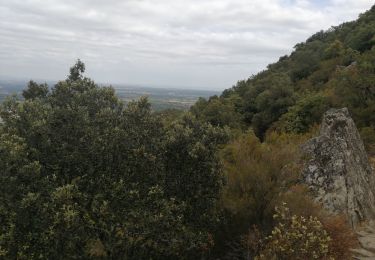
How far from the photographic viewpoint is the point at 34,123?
1389 cm

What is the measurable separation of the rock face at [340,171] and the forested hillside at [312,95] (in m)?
14.1

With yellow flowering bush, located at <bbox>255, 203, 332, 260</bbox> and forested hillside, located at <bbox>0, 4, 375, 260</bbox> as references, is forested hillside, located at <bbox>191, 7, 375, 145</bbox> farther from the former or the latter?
yellow flowering bush, located at <bbox>255, 203, 332, 260</bbox>

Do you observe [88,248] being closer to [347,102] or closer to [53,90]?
[53,90]

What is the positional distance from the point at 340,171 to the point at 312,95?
1135 inches

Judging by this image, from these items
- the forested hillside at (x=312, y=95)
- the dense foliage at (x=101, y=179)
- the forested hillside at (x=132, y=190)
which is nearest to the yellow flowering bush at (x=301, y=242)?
the forested hillside at (x=132, y=190)

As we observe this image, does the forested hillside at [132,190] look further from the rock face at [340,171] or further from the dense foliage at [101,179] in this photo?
the rock face at [340,171]

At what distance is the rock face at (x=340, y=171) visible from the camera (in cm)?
2034

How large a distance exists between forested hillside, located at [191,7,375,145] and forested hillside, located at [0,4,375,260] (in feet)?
71.3

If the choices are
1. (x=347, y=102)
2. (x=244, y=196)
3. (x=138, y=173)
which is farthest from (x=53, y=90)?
(x=347, y=102)

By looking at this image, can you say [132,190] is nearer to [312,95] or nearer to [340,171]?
[340,171]

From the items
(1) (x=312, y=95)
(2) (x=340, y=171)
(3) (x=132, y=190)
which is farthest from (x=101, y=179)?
(1) (x=312, y=95)

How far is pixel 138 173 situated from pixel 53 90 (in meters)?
5.20

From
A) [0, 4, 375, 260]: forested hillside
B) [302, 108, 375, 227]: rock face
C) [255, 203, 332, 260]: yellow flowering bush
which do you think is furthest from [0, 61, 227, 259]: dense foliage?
[302, 108, 375, 227]: rock face

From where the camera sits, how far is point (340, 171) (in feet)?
69.0
